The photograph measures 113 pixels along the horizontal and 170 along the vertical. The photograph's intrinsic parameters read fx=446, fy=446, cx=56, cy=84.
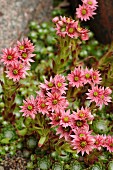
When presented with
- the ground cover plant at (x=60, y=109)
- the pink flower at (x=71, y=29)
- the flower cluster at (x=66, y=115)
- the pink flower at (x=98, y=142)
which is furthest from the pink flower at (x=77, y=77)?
the pink flower at (x=98, y=142)

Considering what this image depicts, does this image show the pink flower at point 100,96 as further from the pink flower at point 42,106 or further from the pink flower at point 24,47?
the pink flower at point 24,47

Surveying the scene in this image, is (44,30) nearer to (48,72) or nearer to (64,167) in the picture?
(48,72)

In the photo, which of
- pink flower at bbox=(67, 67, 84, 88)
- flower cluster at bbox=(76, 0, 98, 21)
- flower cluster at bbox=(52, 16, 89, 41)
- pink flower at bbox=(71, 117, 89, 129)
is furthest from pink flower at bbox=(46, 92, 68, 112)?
flower cluster at bbox=(76, 0, 98, 21)

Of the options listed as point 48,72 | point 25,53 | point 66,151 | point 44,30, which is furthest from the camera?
point 44,30

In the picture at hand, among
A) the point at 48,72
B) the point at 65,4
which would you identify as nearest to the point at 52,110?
the point at 48,72

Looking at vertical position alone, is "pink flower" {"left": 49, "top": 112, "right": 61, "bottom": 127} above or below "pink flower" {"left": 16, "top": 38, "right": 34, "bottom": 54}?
below

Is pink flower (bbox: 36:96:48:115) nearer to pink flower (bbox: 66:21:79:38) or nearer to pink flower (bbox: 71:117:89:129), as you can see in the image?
pink flower (bbox: 71:117:89:129)

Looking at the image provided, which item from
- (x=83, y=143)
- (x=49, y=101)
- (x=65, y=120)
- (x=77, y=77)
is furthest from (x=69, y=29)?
(x=83, y=143)
